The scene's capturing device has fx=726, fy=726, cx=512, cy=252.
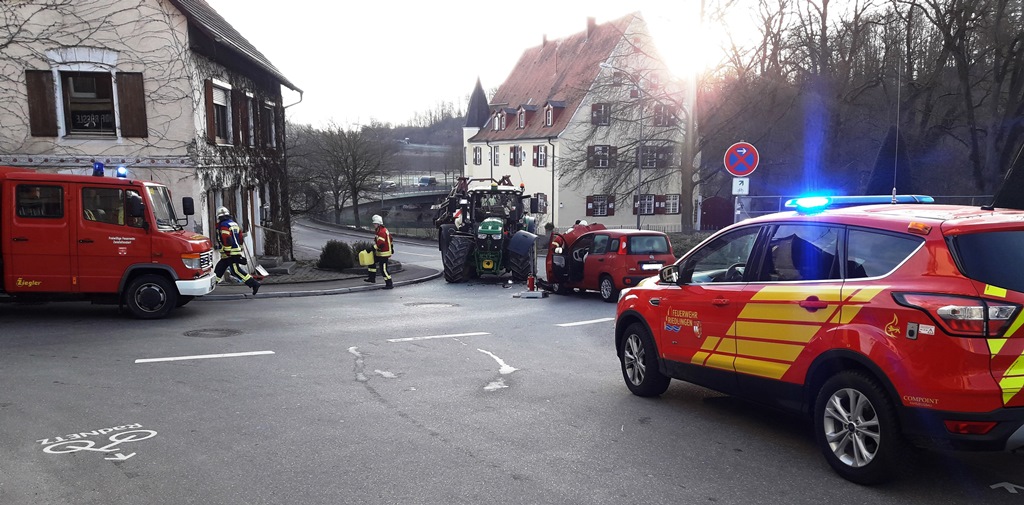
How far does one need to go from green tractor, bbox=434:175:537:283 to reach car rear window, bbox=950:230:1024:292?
15.0 meters

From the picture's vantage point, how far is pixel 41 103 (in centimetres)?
1633

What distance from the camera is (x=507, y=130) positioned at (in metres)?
57.6

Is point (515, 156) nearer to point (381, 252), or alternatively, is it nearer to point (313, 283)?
point (381, 252)

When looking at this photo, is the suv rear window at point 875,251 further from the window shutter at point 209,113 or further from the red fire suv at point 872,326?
the window shutter at point 209,113

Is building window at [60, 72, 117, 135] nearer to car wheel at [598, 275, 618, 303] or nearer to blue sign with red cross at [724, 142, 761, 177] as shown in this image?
car wheel at [598, 275, 618, 303]

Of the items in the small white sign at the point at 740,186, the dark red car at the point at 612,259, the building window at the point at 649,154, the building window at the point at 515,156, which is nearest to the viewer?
the small white sign at the point at 740,186

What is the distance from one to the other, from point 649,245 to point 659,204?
122ft

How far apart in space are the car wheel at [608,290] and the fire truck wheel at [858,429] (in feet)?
34.6

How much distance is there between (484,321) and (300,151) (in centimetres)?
4794

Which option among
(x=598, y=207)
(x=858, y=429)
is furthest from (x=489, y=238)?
(x=598, y=207)

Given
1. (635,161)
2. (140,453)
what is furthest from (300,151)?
(140,453)

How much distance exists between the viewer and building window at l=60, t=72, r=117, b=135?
655 inches

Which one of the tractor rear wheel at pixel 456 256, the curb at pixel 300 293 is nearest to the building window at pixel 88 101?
A: the curb at pixel 300 293

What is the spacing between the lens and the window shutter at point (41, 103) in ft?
53.4
